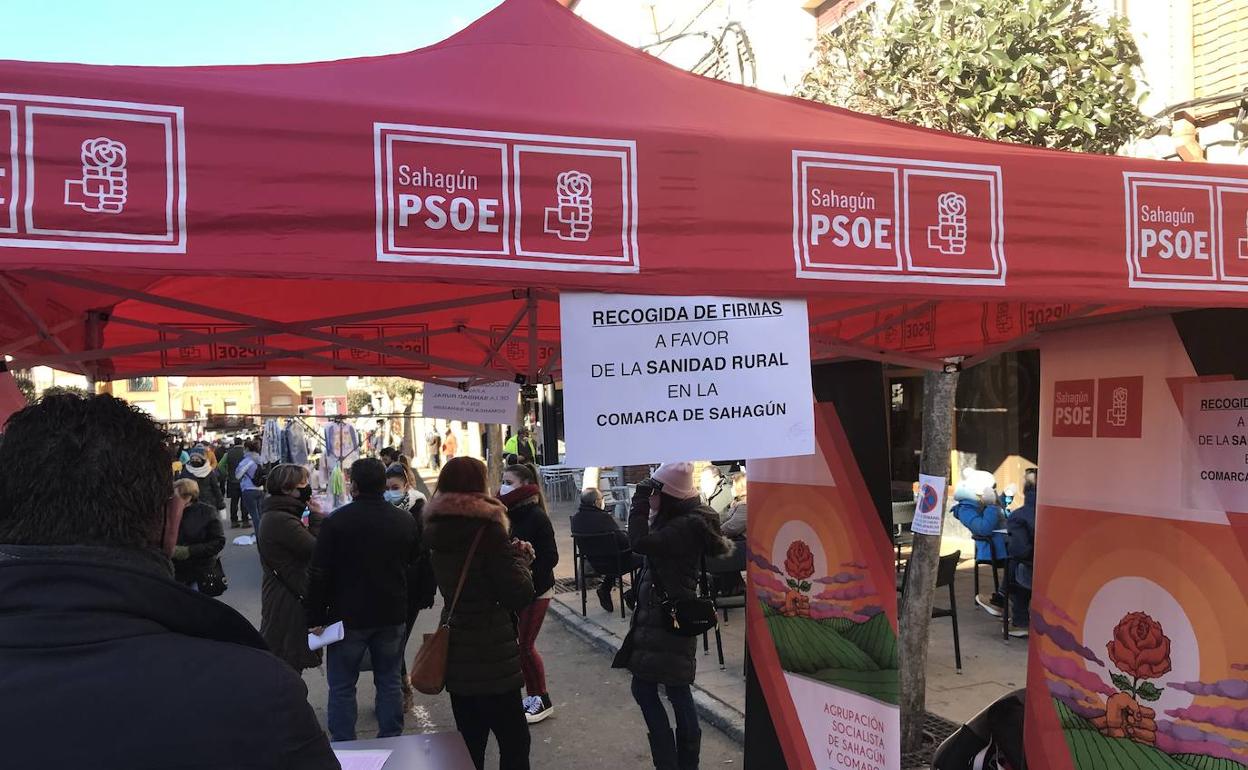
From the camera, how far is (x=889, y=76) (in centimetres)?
699

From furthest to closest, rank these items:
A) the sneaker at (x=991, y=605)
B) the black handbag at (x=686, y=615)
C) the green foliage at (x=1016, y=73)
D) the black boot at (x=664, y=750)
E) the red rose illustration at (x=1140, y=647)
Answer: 1. the sneaker at (x=991, y=605)
2. the green foliage at (x=1016, y=73)
3. the black boot at (x=664, y=750)
4. the black handbag at (x=686, y=615)
5. the red rose illustration at (x=1140, y=647)

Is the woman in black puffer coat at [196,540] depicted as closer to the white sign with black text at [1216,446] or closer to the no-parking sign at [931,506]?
the no-parking sign at [931,506]

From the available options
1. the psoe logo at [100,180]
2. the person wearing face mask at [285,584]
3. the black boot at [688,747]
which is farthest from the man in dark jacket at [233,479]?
the psoe logo at [100,180]

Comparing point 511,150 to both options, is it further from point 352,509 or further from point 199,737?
point 352,509

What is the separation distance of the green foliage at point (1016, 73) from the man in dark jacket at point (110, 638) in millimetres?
6532

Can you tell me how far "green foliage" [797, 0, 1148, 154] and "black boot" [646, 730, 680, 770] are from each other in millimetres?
5016

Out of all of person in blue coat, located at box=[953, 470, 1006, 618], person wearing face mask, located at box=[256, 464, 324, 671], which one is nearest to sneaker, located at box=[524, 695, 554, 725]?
person wearing face mask, located at box=[256, 464, 324, 671]

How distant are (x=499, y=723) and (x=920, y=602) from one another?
8.37 ft

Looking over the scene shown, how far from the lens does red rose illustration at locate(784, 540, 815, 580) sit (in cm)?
393

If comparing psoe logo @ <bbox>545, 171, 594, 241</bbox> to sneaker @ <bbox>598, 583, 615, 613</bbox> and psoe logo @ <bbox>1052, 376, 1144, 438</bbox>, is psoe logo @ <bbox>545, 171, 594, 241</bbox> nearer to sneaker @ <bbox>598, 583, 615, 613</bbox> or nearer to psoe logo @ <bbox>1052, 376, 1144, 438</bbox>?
psoe logo @ <bbox>1052, 376, 1144, 438</bbox>

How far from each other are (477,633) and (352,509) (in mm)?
1094

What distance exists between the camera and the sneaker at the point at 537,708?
234 inches

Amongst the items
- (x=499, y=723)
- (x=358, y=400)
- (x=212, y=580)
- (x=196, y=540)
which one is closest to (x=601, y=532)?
(x=212, y=580)

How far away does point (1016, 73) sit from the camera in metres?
6.30
